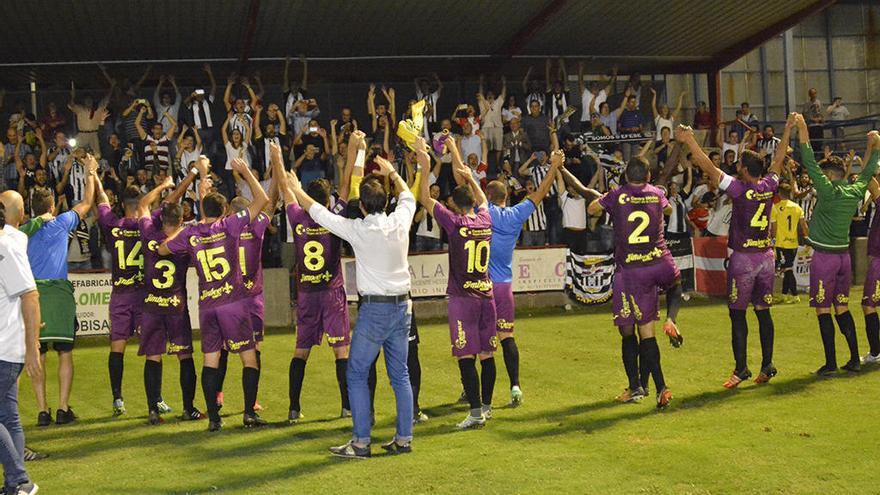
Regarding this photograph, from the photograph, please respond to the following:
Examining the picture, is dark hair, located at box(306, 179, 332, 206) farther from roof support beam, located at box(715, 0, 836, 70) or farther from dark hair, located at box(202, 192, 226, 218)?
roof support beam, located at box(715, 0, 836, 70)

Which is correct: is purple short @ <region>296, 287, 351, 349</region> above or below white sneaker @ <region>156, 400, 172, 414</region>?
above

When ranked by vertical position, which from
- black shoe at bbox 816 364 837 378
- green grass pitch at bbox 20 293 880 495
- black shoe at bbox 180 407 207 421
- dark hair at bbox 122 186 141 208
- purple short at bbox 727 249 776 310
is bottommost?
green grass pitch at bbox 20 293 880 495

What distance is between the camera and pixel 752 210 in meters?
12.3

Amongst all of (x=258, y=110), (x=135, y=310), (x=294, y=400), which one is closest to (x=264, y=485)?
(x=294, y=400)

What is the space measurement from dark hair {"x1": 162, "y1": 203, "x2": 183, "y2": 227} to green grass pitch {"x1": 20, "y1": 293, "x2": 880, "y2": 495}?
2.22m

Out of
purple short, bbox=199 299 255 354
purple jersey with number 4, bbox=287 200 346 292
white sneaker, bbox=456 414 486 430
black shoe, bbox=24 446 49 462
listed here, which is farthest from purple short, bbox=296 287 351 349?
black shoe, bbox=24 446 49 462

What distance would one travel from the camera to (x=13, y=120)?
81.3 feet

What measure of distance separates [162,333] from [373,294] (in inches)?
142

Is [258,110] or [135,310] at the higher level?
[258,110]

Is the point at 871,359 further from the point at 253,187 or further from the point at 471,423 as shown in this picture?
the point at 253,187

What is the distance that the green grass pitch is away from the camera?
8547mm

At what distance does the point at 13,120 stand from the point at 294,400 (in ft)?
53.7

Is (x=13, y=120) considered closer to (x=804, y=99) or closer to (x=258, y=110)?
(x=258, y=110)

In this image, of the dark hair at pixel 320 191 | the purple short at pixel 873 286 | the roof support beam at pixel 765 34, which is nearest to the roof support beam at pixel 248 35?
the dark hair at pixel 320 191
